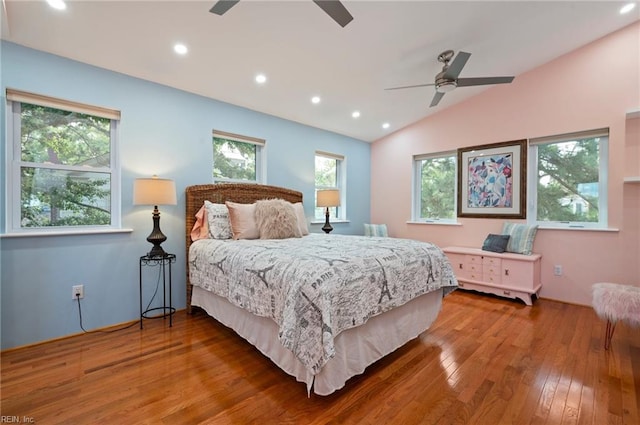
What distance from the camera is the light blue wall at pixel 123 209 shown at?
226 centimetres

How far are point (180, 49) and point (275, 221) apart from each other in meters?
1.84

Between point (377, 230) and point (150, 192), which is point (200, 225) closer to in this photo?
point (150, 192)

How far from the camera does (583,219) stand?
345 cm

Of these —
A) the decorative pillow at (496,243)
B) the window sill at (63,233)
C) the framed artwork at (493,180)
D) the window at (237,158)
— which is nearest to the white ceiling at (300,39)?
the window at (237,158)

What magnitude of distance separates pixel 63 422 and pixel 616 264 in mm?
5025

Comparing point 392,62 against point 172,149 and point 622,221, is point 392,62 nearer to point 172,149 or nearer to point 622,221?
point 172,149

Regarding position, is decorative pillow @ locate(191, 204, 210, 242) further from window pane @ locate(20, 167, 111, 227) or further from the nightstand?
window pane @ locate(20, 167, 111, 227)

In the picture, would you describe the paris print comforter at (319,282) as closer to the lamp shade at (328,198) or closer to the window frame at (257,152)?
the window frame at (257,152)

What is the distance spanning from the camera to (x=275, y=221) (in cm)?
299

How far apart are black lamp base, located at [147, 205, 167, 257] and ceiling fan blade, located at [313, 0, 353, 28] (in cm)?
232

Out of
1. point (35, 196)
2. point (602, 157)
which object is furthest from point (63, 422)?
point (602, 157)

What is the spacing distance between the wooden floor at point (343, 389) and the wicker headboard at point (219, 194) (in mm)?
1025

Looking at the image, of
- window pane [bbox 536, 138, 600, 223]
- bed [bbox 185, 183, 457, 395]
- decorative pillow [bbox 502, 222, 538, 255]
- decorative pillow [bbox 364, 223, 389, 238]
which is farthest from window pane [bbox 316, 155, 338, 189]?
window pane [bbox 536, 138, 600, 223]

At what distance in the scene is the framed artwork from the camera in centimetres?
381
